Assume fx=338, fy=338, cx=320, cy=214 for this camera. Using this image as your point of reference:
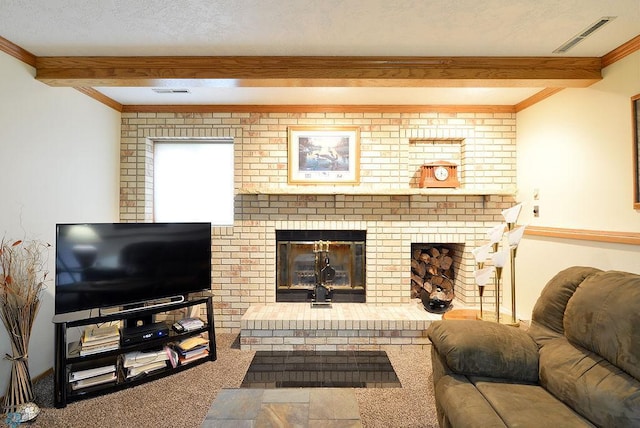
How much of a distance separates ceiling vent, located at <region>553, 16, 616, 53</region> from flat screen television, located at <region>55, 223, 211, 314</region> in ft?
10.5

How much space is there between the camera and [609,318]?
164cm

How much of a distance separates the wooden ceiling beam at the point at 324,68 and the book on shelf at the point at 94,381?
2277mm

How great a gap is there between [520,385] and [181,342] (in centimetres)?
263

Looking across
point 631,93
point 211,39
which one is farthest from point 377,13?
point 631,93

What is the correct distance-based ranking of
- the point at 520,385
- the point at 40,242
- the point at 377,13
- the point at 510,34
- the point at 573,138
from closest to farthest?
the point at 520,385, the point at 377,13, the point at 510,34, the point at 40,242, the point at 573,138

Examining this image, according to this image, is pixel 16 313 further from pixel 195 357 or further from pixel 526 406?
pixel 526 406

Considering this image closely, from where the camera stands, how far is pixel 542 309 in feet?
7.04

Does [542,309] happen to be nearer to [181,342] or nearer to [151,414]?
[151,414]

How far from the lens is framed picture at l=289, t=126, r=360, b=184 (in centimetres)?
369

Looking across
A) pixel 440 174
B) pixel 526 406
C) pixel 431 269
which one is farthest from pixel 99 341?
pixel 440 174

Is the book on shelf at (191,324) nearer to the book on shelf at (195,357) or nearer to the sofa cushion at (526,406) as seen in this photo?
the book on shelf at (195,357)

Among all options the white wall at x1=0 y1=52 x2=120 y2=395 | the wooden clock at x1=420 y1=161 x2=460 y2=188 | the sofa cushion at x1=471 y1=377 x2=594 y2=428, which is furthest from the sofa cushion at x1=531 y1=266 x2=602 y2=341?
the white wall at x1=0 y1=52 x2=120 y2=395

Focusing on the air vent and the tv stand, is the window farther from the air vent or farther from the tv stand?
the tv stand

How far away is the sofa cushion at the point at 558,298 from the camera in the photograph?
2.01 meters
